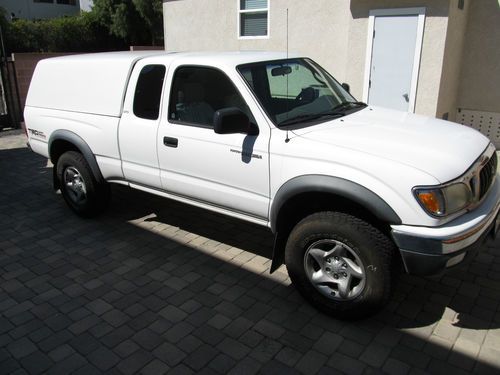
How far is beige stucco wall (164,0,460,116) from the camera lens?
7852 mm

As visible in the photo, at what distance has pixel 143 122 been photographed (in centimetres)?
447

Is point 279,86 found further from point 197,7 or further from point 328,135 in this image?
point 197,7

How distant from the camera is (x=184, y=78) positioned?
429 cm

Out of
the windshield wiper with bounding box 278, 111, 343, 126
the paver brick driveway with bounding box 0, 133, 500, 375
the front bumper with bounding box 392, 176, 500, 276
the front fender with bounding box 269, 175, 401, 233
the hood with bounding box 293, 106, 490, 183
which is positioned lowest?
the paver brick driveway with bounding box 0, 133, 500, 375

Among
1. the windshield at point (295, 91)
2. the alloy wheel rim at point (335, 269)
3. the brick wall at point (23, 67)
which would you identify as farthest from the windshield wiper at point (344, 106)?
the brick wall at point (23, 67)

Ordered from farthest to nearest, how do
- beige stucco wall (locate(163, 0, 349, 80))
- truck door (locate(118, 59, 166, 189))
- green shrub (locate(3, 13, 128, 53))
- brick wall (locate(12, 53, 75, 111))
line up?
green shrub (locate(3, 13, 128, 53)), brick wall (locate(12, 53, 75, 111)), beige stucco wall (locate(163, 0, 349, 80)), truck door (locate(118, 59, 166, 189))

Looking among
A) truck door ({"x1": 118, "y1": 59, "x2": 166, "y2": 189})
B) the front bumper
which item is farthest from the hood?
truck door ({"x1": 118, "y1": 59, "x2": 166, "y2": 189})

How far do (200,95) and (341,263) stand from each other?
201 cm

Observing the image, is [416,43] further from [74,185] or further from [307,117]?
[74,185]

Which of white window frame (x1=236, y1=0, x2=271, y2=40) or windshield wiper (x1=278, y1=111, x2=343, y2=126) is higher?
white window frame (x1=236, y1=0, x2=271, y2=40)

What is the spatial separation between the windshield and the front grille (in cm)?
126

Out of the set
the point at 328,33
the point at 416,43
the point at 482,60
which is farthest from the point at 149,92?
the point at 482,60

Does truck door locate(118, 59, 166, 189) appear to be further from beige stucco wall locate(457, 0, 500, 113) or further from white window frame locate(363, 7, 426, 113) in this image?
beige stucco wall locate(457, 0, 500, 113)

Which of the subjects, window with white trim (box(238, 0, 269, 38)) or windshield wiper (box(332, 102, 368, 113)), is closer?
windshield wiper (box(332, 102, 368, 113))
